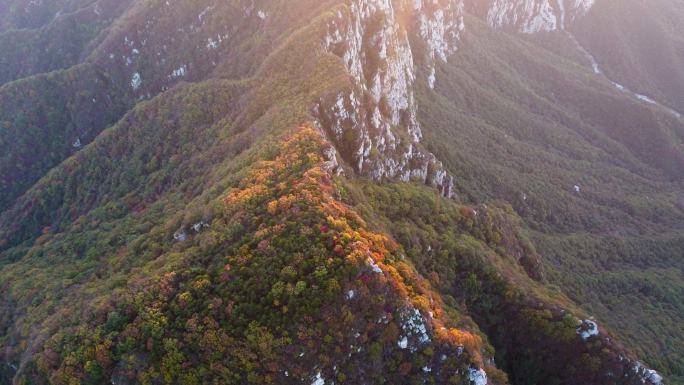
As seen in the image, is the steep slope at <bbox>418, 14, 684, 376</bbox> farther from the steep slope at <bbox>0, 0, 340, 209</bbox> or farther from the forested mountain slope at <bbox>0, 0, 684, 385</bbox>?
the steep slope at <bbox>0, 0, 340, 209</bbox>

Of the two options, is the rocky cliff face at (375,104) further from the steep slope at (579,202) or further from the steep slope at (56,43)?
the steep slope at (56,43)

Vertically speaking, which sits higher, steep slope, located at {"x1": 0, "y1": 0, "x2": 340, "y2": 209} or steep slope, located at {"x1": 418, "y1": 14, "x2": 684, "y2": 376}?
steep slope, located at {"x1": 0, "y1": 0, "x2": 340, "y2": 209}

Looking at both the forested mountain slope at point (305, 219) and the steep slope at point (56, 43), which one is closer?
the forested mountain slope at point (305, 219)

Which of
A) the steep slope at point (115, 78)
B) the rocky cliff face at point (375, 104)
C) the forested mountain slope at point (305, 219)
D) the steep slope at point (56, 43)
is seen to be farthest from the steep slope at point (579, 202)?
the steep slope at point (56, 43)

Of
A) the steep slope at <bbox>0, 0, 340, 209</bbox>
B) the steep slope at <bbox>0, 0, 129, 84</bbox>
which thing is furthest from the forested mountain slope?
the steep slope at <bbox>0, 0, 129, 84</bbox>

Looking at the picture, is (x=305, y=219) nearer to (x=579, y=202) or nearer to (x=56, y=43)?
(x=579, y=202)

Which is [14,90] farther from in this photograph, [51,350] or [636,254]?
[636,254]

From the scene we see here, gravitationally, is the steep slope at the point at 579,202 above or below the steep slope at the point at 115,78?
below
